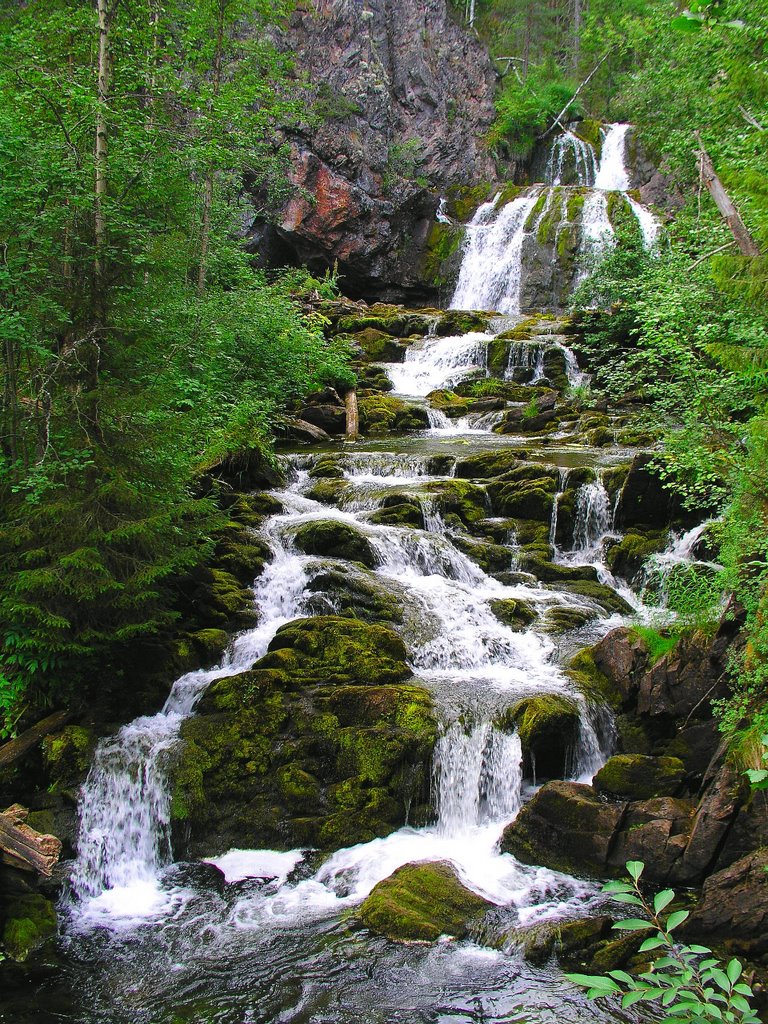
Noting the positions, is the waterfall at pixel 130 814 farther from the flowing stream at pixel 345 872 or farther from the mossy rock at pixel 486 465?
the mossy rock at pixel 486 465

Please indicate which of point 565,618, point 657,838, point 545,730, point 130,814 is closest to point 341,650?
point 545,730

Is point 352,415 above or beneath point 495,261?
beneath

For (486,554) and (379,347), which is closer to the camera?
(486,554)

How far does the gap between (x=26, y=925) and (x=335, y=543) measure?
6943mm

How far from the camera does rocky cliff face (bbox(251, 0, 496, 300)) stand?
3098cm

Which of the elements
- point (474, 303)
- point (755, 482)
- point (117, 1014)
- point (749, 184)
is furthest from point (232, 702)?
point (474, 303)

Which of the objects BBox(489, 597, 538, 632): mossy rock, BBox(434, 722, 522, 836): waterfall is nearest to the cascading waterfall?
BBox(489, 597, 538, 632): mossy rock

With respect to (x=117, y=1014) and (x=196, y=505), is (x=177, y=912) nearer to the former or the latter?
(x=117, y=1014)

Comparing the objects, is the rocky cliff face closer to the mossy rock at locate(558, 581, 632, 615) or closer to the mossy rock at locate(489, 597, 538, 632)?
the mossy rock at locate(558, 581, 632, 615)

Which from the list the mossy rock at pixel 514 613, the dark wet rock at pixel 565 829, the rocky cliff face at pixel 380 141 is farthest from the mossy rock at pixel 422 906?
the rocky cliff face at pixel 380 141

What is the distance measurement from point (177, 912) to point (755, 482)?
6.34m

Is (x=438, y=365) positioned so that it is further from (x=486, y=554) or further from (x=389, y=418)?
(x=486, y=554)

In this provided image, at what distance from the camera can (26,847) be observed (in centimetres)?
583

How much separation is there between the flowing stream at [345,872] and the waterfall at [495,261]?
20.8 metres
